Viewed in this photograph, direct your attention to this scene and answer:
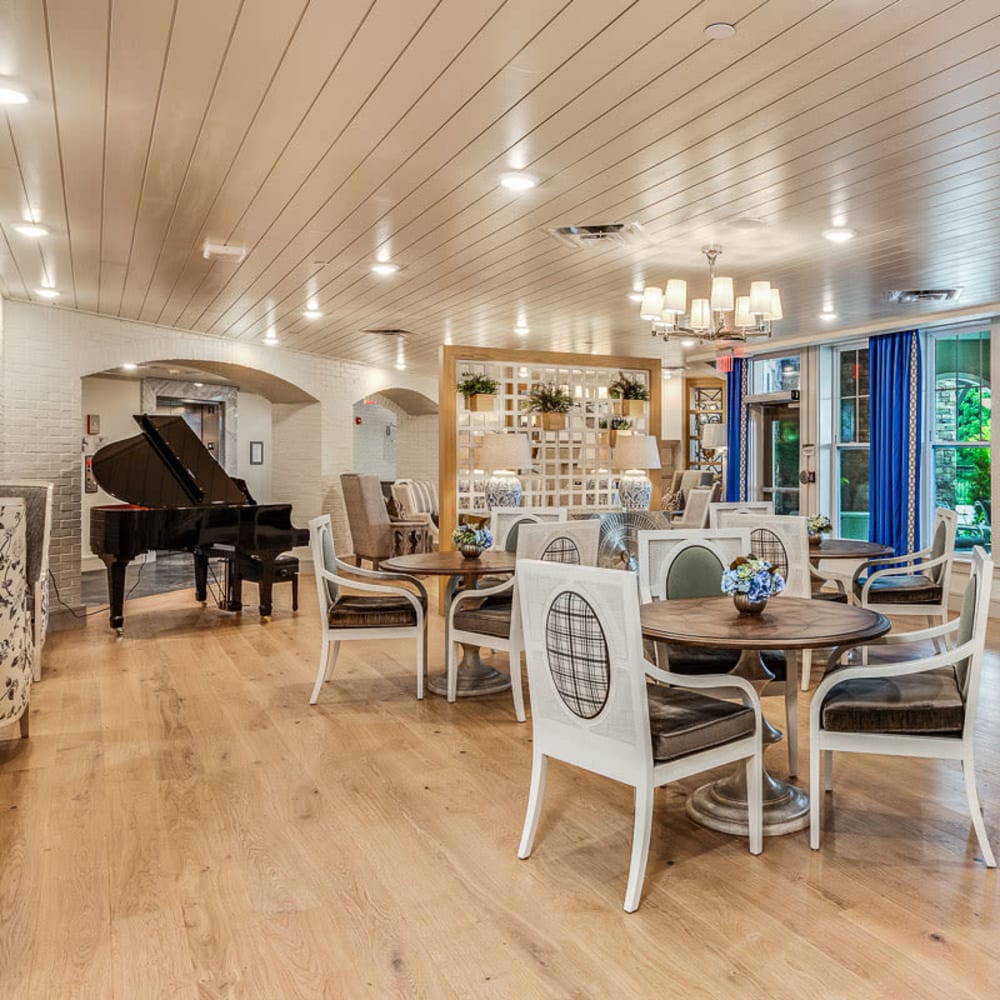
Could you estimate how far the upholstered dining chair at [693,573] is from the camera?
367cm

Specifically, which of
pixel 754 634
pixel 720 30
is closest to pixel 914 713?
pixel 754 634

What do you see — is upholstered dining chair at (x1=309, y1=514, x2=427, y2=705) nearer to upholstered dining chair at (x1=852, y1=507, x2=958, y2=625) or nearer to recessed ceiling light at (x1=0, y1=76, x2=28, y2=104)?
recessed ceiling light at (x1=0, y1=76, x2=28, y2=104)

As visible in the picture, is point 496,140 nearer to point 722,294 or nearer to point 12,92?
point 12,92

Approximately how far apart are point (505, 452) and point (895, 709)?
172 inches

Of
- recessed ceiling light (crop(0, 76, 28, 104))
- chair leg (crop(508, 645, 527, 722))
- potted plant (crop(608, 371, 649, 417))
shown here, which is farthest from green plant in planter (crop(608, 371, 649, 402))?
recessed ceiling light (crop(0, 76, 28, 104))

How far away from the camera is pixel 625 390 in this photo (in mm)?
7938

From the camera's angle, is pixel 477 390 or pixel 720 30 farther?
pixel 477 390

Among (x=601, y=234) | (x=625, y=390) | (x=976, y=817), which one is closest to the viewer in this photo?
(x=976, y=817)

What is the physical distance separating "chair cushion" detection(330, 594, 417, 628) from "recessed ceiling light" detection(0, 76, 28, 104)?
2677 millimetres

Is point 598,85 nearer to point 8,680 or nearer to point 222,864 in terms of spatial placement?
point 222,864

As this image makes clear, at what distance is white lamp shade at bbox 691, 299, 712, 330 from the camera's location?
4762 millimetres

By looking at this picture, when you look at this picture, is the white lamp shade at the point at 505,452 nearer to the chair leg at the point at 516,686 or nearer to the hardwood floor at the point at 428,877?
the chair leg at the point at 516,686

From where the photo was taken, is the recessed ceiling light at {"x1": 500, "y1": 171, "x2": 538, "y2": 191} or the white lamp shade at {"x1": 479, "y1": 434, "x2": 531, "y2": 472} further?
the white lamp shade at {"x1": 479, "y1": 434, "x2": 531, "y2": 472}

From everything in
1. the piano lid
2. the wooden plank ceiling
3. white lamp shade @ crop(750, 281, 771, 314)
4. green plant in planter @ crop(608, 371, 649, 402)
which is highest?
the wooden plank ceiling
